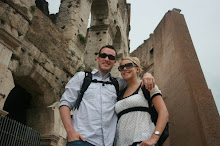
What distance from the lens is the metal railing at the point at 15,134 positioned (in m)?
Answer: 3.47

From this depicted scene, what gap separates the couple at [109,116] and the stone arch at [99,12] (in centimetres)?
711

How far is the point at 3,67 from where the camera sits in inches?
131

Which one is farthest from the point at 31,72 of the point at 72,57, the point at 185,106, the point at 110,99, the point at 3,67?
the point at 185,106

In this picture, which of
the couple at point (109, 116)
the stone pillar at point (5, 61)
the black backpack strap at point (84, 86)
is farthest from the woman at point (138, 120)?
the stone pillar at point (5, 61)

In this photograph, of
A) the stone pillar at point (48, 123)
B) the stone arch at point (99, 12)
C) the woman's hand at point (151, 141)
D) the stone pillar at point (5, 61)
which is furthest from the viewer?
the stone arch at point (99, 12)

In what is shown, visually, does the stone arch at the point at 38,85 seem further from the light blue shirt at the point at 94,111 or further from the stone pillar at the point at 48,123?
the light blue shirt at the point at 94,111

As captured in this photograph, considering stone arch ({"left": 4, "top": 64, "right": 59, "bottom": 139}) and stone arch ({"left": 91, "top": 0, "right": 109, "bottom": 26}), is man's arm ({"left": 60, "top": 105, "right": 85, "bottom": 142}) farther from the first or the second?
stone arch ({"left": 91, "top": 0, "right": 109, "bottom": 26})

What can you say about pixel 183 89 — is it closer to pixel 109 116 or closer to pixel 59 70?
pixel 59 70

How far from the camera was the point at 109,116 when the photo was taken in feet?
6.41

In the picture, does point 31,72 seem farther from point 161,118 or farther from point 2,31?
point 161,118

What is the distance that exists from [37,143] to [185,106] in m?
4.12

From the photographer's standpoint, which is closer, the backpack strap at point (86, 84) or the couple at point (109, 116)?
the couple at point (109, 116)

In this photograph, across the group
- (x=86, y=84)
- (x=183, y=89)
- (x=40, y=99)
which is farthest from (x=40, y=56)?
(x=183, y=89)

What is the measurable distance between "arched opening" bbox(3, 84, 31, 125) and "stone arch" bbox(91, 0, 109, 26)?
4.54 metres
